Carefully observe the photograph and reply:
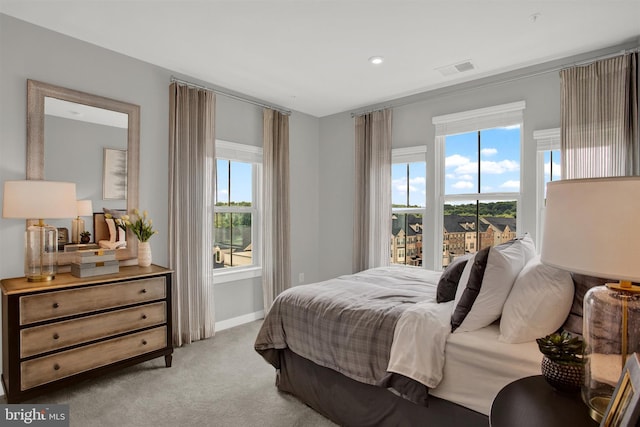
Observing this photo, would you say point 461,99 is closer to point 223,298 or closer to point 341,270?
point 341,270

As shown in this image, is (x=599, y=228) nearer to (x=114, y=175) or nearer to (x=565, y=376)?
(x=565, y=376)

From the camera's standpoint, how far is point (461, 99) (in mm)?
3703

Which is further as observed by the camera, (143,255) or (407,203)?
(407,203)

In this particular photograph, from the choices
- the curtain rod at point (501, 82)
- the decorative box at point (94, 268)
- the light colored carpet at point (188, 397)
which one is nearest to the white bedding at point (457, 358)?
the light colored carpet at point (188, 397)

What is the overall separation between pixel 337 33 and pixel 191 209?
212 centimetres

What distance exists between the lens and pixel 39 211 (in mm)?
2309

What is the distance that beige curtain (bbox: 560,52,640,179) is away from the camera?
8.85 ft

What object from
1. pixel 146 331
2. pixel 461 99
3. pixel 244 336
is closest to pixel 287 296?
pixel 146 331

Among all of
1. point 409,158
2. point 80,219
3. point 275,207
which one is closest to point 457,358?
point 409,158

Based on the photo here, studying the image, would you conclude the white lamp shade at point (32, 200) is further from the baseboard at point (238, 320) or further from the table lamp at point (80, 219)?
the baseboard at point (238, 320)

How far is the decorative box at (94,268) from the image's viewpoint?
2.55 metres

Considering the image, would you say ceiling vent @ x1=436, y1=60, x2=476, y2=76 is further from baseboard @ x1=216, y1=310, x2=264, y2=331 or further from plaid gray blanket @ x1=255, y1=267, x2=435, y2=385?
baseboard @ x1=216, y1=310, x2=264, y2=331

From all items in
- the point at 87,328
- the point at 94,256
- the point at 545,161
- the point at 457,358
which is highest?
the point at 545,161

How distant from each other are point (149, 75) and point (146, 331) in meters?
2.28
